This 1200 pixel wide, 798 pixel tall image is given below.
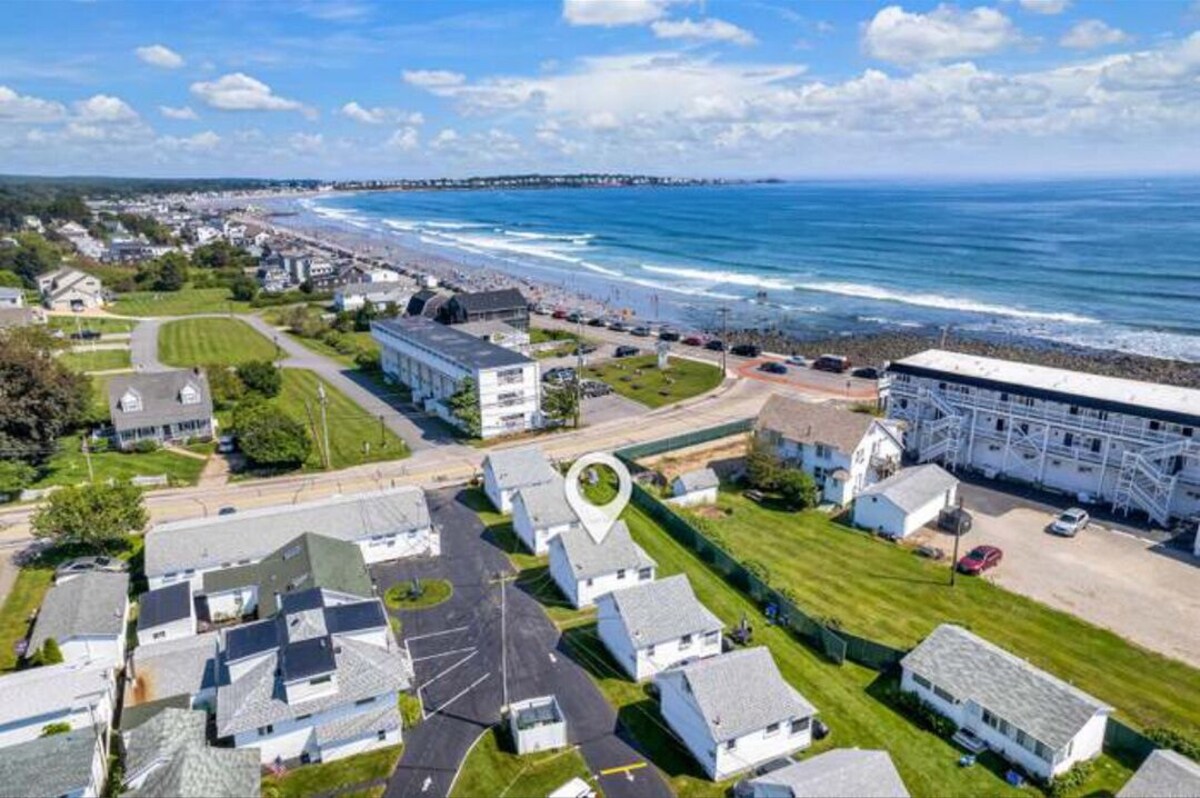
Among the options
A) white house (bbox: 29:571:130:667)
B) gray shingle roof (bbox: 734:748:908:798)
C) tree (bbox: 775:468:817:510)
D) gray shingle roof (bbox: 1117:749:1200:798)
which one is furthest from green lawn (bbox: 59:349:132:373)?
gray shingle roof (bbox: 1117:749:1200:798)

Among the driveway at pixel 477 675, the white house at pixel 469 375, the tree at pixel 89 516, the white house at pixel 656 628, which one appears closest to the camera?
the driveway at pixel 477 675

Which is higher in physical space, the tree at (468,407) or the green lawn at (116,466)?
the tree at (468,407)

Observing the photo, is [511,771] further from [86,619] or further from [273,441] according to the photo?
[273,441]

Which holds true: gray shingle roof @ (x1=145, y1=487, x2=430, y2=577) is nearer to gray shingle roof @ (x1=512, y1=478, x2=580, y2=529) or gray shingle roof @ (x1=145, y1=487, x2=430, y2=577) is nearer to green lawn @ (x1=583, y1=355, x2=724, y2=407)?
gray shingle roof @ (x1=512, y1=478, x2=580, y2=529)

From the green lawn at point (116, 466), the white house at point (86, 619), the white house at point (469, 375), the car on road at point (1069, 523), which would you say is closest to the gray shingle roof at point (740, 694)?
the white house at point (86, 619)

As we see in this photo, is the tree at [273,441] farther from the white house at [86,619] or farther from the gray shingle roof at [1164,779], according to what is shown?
the gray shingle roof at [1164,779]

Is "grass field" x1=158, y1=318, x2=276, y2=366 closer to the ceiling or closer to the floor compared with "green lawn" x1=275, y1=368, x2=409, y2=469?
closer to the ceiling

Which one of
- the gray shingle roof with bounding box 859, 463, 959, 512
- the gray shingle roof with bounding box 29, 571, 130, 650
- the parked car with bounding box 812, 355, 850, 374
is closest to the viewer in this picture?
the gray shingle roof with bounding box 29, 571, 130, 650
